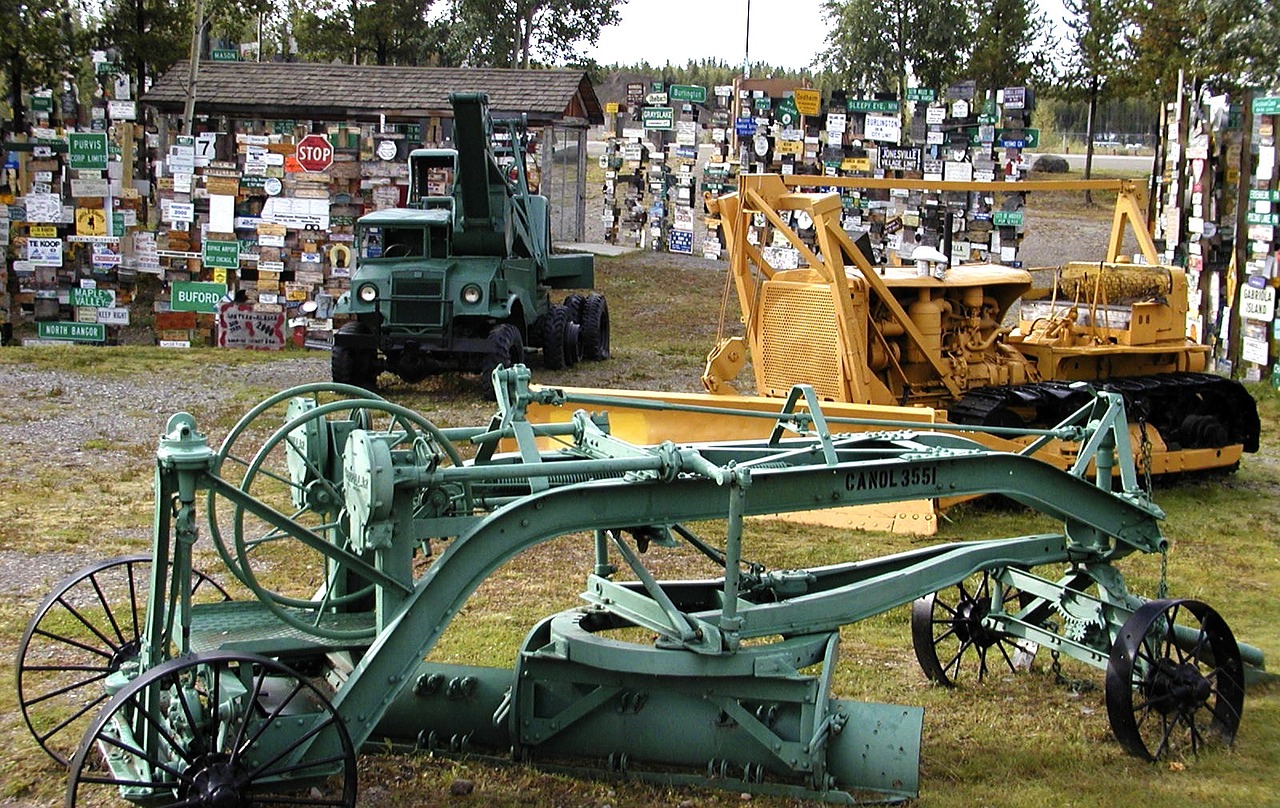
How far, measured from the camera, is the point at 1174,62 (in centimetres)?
2767

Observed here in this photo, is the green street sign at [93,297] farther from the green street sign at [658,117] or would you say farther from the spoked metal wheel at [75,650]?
the spoked metal wheel at [75,650]

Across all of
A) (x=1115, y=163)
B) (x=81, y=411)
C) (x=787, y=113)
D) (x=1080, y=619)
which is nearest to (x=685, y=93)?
(x=787, y=113)

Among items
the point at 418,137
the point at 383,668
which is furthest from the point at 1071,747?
the point at 418,137

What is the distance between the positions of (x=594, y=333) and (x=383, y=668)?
1249 centimetres

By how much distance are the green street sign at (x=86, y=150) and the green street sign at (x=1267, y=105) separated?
13.7 m

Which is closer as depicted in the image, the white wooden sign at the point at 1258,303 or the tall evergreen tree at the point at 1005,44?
the white wooden sign at the point at 1258,303

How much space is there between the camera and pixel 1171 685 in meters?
6.07

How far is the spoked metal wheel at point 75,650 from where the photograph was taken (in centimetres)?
576

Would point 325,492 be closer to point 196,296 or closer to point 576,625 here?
point 576,625

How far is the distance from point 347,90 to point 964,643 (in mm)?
19589

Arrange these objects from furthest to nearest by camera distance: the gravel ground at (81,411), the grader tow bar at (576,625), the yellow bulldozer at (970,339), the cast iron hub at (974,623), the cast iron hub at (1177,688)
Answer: the yellow bulldozer at (970,339), the gravel ground at (81,411), the cast iron hub at (974,623), the cast iron hub at (1177,688), the grader tow bar at (576,625)

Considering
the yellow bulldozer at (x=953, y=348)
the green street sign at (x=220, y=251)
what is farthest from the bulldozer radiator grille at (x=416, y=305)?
the green street sign at (x=220, y=251)

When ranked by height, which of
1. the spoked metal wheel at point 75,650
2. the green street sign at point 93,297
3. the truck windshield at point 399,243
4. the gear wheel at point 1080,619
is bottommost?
the spoked metal wheel at point 75,650

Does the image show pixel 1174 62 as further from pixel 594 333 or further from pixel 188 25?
pixel 188 25
